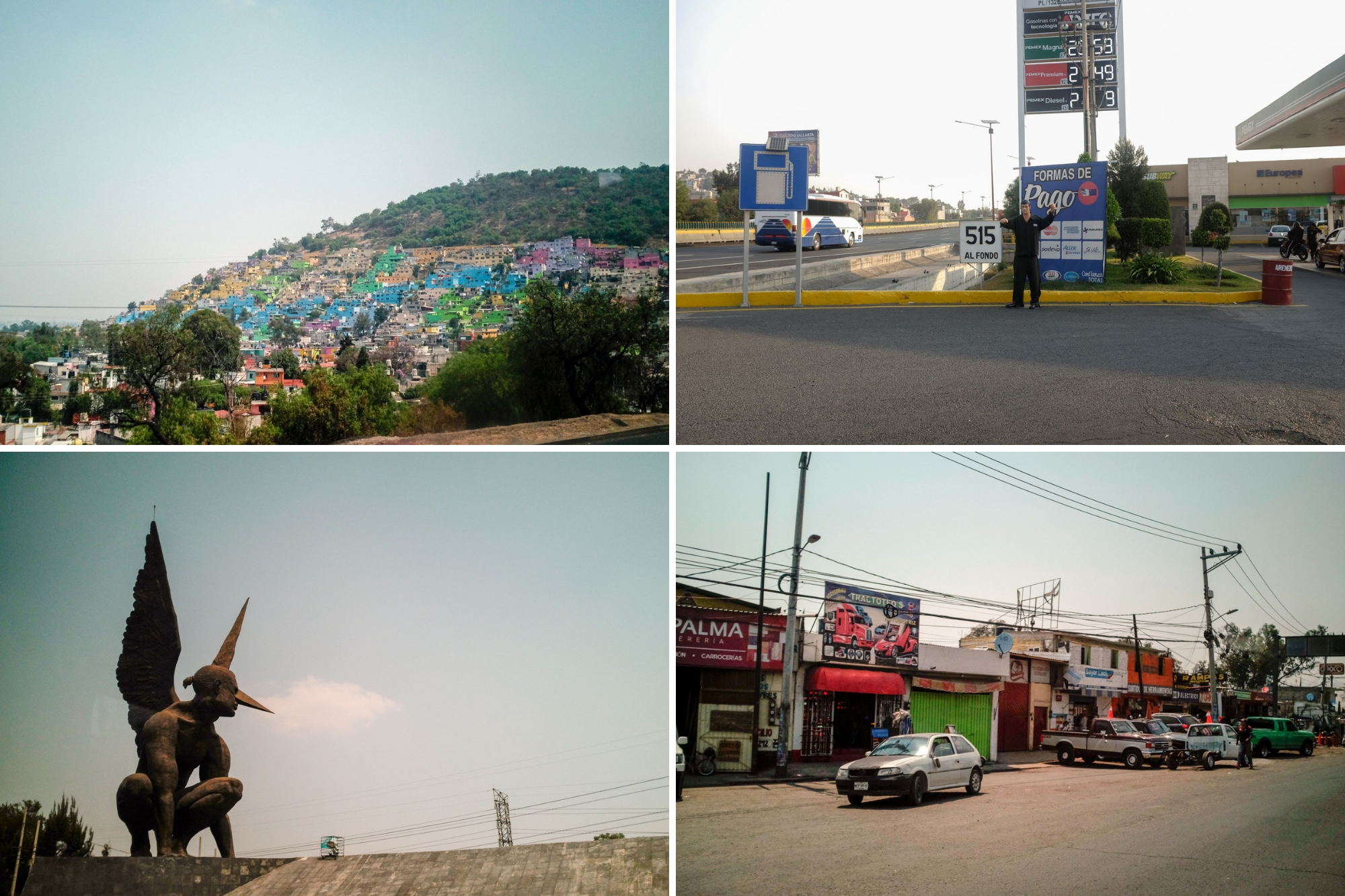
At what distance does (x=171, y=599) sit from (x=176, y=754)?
1423 millimetres

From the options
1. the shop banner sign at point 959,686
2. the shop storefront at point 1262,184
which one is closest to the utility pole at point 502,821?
the shop banner sign at point 959,686

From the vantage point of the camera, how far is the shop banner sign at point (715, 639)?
376 inches

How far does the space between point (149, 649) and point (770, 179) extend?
27.5 ft

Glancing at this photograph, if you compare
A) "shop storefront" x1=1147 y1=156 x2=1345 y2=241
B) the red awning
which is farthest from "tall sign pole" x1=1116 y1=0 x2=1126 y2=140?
the red awning

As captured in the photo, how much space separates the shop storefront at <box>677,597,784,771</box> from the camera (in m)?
8.80

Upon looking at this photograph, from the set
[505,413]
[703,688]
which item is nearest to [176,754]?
[703,688]

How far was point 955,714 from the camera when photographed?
13.3 metres

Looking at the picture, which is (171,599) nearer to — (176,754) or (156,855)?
(176,754)

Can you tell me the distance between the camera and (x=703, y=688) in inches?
359

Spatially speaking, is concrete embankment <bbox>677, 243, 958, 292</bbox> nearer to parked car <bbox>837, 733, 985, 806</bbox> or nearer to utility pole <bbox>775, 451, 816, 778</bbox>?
utility pole <bbox>775, 451, 816, 778</bbox>

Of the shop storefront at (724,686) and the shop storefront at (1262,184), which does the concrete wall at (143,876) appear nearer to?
the shop storefront at (724,686)

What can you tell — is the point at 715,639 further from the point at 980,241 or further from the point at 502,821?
the point at 980,241

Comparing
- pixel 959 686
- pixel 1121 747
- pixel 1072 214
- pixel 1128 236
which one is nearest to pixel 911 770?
pixel 959 686

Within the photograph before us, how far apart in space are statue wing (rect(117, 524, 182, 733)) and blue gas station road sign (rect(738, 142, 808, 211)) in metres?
7.49
